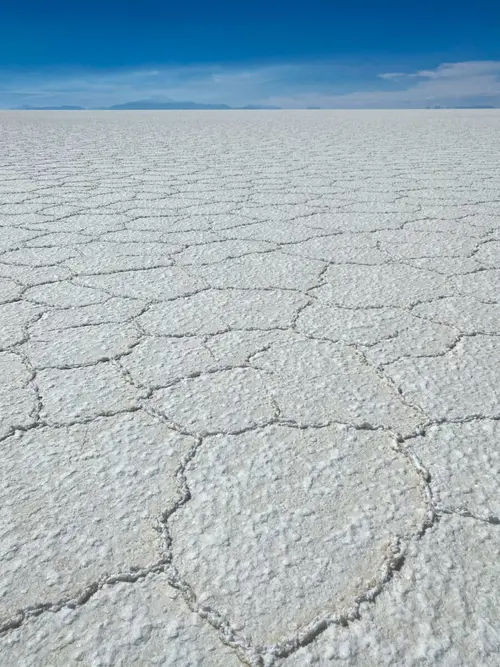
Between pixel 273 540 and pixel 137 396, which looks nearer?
pixel 273 540

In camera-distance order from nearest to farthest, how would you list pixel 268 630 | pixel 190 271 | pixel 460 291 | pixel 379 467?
pixel 268 630 < pixel 379 467 < pixel 460 291 < pixel 190 271

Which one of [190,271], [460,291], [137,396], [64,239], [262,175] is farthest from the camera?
[262,175]

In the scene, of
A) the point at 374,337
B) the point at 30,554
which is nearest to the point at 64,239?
the point at 374,337

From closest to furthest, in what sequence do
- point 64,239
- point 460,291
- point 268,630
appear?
1. point 268,630
2. point 460,291
3. point 64,239

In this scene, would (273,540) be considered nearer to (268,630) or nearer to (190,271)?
(268,630)

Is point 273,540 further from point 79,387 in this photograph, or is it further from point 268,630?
point 79,387

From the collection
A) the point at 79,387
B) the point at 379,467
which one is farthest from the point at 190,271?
the point at 379,467
